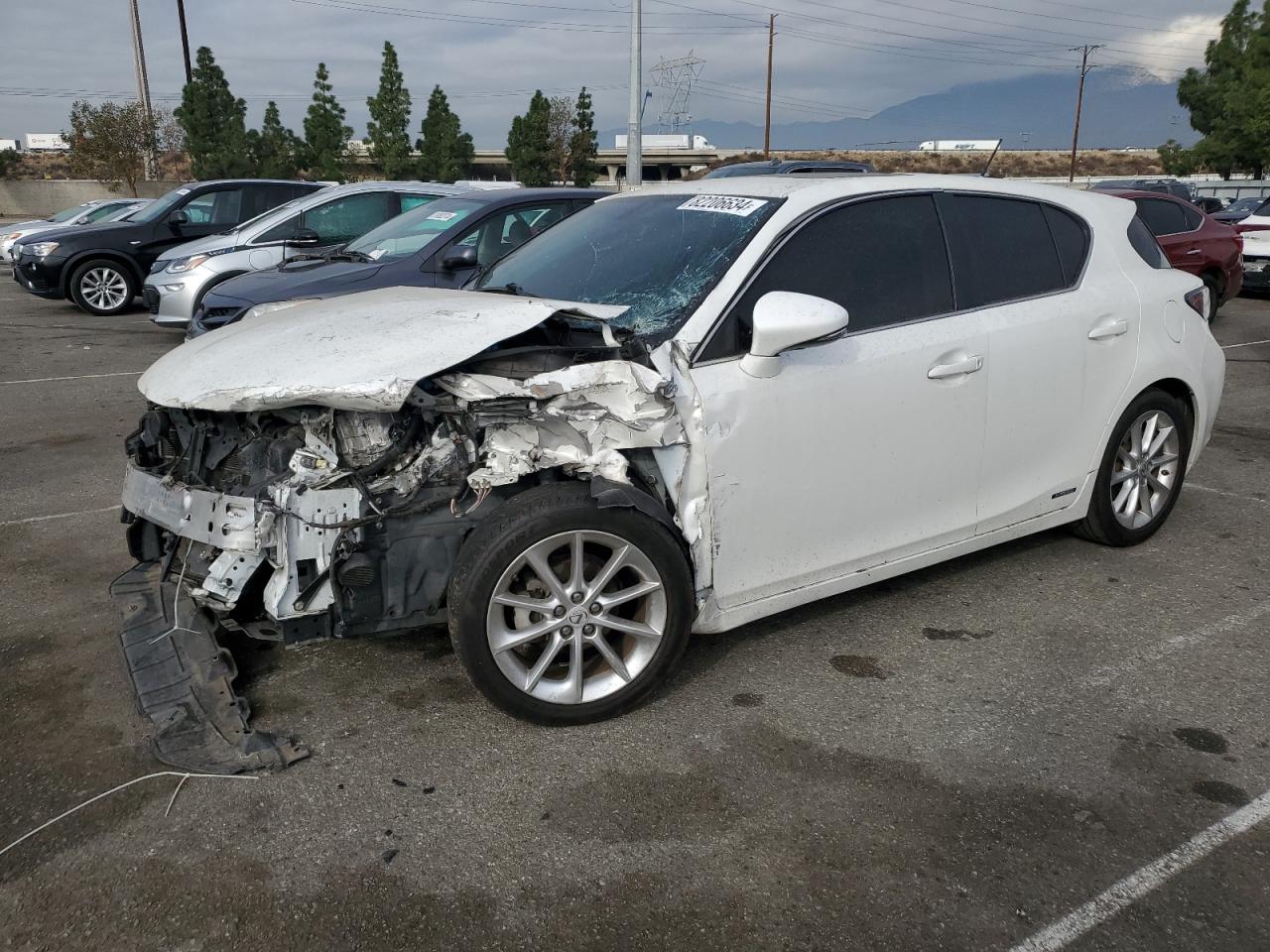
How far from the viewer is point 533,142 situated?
51.7 m

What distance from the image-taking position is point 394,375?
9.86ft

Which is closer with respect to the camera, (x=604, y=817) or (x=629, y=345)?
(x=604, y=817)

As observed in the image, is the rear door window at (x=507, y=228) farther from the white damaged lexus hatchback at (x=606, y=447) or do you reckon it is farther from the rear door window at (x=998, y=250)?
the rear door window at (x=998, y=250)

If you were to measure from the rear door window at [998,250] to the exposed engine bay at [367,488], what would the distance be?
4.97 feet

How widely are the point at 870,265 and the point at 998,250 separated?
71cm

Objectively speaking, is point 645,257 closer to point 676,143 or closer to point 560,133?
point 560,133

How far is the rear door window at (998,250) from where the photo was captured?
4008 millimetres

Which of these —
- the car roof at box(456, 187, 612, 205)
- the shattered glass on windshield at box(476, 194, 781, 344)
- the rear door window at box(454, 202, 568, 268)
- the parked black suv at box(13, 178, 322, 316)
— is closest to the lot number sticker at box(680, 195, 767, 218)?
the shattered glass on windshield at box(476, 194, 781, 344)

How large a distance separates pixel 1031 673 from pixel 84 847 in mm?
3071

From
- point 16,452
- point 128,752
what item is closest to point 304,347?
point 128,752

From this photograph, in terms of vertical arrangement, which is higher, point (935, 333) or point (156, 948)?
point (935, 333)

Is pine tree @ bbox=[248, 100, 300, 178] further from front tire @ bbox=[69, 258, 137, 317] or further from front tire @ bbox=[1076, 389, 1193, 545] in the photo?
front tire @ bbox=[1076, 389, 1193, 545]

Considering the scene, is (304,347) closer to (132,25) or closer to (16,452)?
(16,452)

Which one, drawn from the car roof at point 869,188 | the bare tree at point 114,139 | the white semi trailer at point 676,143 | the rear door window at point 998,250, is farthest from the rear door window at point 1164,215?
the white semi trailer at point 676,143
